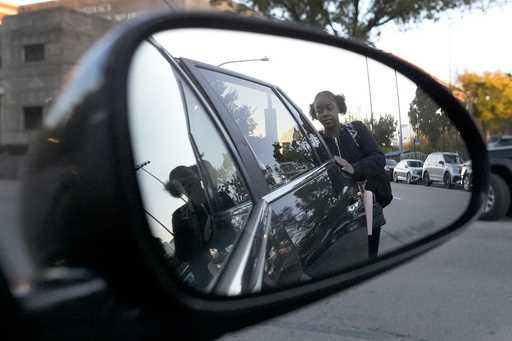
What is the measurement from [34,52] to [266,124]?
72 centimetres

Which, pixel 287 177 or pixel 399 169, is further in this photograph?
pixel 399 169

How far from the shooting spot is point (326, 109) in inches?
64.8

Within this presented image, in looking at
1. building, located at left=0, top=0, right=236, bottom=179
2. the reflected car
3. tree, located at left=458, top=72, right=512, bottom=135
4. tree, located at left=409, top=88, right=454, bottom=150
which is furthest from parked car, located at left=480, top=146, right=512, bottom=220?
tree, located at left=458, top=72, right=512, bottom=135

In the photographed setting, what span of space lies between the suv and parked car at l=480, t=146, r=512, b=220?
793 centimetres

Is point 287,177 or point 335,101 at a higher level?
point 335,101

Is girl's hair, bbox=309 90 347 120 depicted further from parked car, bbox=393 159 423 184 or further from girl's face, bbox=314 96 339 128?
parked car, bbox=393 159 423 184

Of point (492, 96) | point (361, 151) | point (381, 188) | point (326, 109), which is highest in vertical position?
point (492, 96)

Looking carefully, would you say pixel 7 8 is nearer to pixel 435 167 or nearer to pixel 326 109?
pixel 326 109

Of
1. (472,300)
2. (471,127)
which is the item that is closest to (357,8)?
(472,300)

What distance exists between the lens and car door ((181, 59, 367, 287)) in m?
1.50

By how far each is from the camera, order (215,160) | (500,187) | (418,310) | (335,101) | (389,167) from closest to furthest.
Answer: (215,160), (335,101), (389,167), (418,310), (500,187)

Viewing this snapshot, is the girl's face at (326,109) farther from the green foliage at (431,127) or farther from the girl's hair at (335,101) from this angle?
the green foliage at (431,127)

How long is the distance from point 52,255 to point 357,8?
2447 centimetres

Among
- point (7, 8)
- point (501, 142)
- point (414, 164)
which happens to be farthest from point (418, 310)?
point (501, 142)
